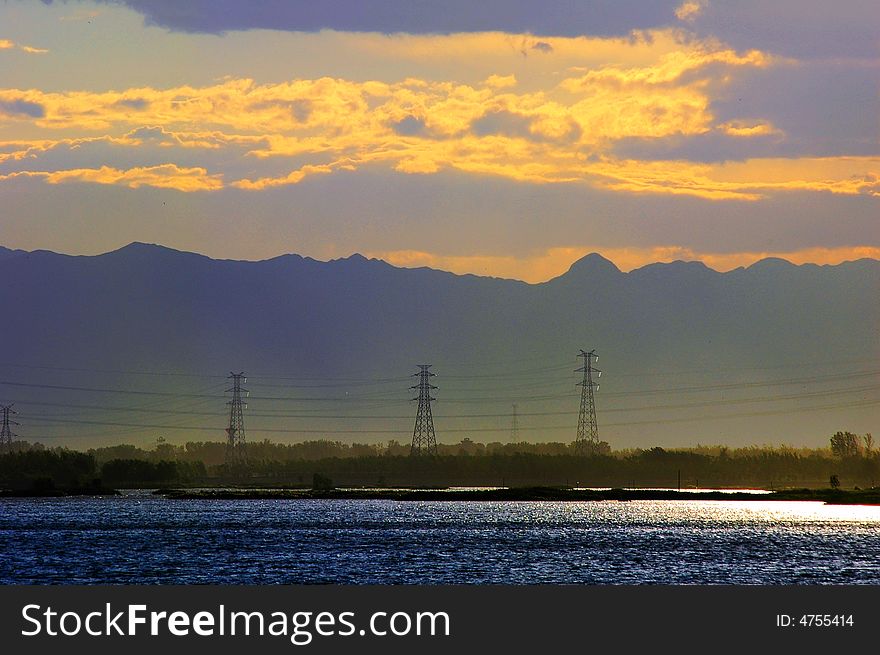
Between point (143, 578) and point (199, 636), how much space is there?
4792 cm

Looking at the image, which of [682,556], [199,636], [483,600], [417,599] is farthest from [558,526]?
[199,636]

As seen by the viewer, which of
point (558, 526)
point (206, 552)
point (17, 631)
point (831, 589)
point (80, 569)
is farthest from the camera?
point (558, 526)

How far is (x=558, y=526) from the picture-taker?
19325 centimetres

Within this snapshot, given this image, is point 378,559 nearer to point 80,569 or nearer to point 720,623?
point 80,569

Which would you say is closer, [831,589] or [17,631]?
[17,631]

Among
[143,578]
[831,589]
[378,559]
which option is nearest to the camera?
[831,589]

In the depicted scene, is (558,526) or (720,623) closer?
(720,623)

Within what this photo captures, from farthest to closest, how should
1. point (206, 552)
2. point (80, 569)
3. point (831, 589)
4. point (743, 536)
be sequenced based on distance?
1. point (743, 536)
2. point (206, 552)
3. point (80, 569)
4. point (831, 589)

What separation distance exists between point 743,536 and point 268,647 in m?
116

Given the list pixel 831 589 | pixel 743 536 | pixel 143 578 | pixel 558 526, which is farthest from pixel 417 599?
pixel 558 526

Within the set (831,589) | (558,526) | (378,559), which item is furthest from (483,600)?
(558,526)

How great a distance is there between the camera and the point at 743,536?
16925 centimetres

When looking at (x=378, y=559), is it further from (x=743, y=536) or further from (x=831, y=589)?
(x=743, y=536)

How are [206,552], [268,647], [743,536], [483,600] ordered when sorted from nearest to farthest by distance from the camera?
[268,647]
[483,600]
[206,552]
[743,536]
